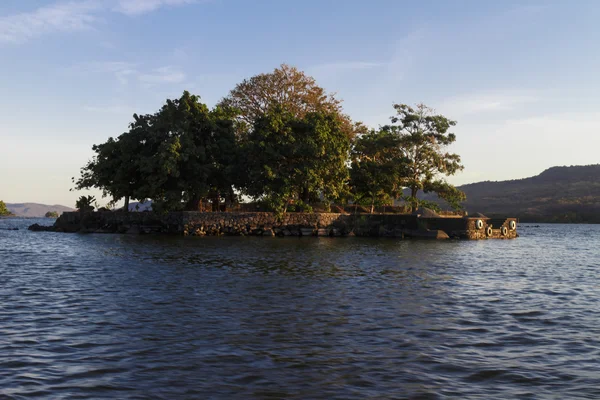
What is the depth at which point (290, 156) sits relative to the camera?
55406 millimetres

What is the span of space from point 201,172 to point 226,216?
5502mm

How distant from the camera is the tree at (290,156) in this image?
53812 millimetres

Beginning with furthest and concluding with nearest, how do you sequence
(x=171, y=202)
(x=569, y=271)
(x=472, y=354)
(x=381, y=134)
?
1. (x=381, y=134)
2. (x=171, y=202)
3. (x=569, y=271)
4. (x=472, y=354)

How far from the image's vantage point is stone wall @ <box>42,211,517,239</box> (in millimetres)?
56156

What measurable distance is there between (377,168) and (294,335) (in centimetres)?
5171

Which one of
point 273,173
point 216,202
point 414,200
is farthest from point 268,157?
point 414,200

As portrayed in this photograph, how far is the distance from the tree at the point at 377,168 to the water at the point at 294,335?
1527 inches

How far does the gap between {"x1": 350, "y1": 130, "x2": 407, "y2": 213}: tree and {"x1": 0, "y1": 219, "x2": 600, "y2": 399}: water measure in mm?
38792

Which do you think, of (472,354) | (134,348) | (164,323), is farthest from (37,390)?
(472,354)

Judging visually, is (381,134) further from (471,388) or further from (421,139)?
(471,388)

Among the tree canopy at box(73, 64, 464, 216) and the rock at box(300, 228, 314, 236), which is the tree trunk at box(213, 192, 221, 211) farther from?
the rock at box(300, 228, 314, 236)

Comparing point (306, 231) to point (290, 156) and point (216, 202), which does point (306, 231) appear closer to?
point (290, 156)

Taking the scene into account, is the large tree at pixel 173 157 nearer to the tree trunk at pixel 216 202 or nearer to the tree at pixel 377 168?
the tree trunk at pixel 216 202

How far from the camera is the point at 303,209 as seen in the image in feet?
193
